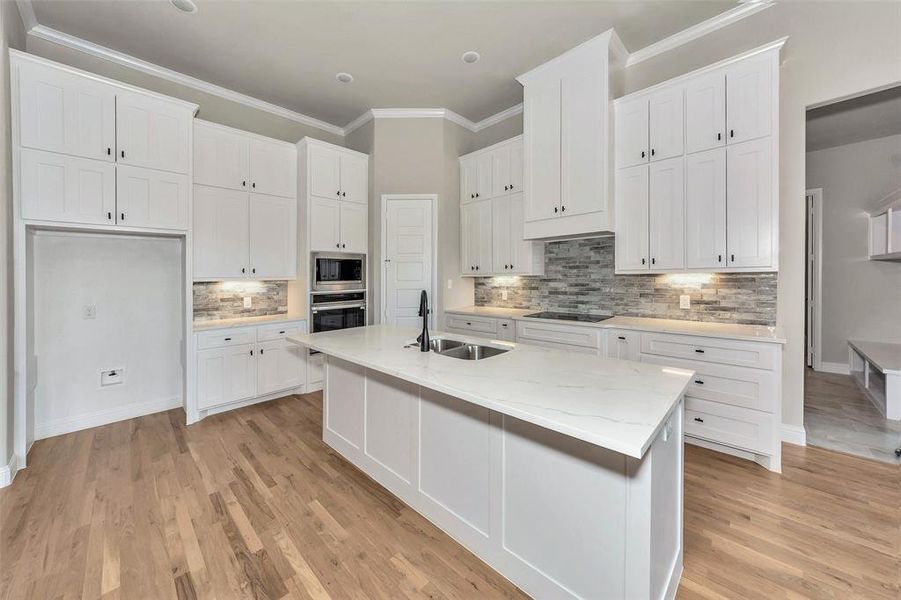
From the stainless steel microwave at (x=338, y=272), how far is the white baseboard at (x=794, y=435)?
432cm

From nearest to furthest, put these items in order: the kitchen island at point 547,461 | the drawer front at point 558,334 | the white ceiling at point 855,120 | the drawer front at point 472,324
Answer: the kitchen island at point 547,461
the drawer front at point 558,334
the white ceiling at point 855,120
the drawer front at point 472,324

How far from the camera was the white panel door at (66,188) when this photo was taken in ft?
8.51

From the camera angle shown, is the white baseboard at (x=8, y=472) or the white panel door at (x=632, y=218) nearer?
the white baseboard at (x=8, y=472)

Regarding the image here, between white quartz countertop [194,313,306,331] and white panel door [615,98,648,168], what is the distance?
367 cm

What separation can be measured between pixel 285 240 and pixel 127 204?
1.40 meters

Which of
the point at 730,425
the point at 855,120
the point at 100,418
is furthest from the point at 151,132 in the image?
the point at 855,120

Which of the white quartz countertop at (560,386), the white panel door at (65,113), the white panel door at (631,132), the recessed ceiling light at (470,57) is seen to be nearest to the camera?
the white quartz countertop at (560,386)

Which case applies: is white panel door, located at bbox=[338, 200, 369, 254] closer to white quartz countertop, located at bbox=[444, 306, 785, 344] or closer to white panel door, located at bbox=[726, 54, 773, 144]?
white quartz countertop, located at bbox=[444, 306, 785, 344]

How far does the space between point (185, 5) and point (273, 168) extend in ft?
4.96

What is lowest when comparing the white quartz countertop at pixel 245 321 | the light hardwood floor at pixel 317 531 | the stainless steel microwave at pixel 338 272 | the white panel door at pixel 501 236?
the light hardwood floor at pixel 317 531

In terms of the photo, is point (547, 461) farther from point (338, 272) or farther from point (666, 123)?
point (338, 272)

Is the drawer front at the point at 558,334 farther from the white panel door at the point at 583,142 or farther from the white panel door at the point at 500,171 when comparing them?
the white panel door at the point at 500,171

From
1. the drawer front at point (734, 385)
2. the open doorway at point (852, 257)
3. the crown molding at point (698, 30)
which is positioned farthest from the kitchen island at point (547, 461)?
the open doorway at point (852, 257)

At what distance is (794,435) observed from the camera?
283cm
